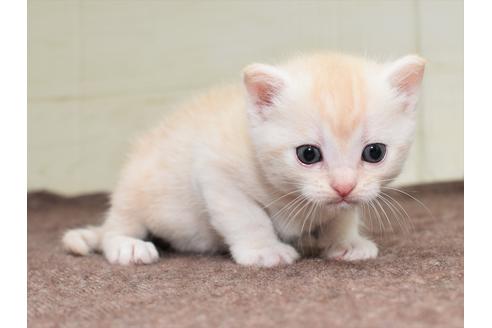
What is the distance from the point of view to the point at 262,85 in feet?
5.11

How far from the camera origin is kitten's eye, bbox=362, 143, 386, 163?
4.77ft

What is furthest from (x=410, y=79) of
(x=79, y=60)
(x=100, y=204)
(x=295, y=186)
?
(x=100, y=204)

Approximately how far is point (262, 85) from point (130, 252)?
65cm

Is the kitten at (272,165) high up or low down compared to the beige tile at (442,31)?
down

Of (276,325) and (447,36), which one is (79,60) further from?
(276,325)

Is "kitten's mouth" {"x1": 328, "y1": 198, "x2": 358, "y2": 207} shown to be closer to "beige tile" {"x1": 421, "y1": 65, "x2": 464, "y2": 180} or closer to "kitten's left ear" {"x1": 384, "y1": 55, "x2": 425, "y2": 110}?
"kitten's left ear" {"x1": 384, "y1": 55, "x2": 425, "y2": 110}

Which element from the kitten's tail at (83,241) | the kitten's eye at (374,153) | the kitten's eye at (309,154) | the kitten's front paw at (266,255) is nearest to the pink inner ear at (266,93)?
the kitten's eye at (309,154)

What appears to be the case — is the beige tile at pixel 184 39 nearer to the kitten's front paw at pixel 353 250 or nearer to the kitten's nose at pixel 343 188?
the kitten's nose at pixel 343 188

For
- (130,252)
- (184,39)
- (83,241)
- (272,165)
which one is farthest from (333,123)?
(83,241)

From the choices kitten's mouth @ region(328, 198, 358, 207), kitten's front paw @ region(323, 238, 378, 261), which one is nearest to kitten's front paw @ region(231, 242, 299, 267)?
Answer: kitten's front paw @ region(323, 238, 378, 261)

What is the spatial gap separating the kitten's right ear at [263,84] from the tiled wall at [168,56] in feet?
0.71

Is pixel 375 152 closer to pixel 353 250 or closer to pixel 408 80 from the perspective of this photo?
pixel 408 80

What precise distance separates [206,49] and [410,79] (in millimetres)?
877

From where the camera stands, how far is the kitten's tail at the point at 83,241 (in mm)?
1964
